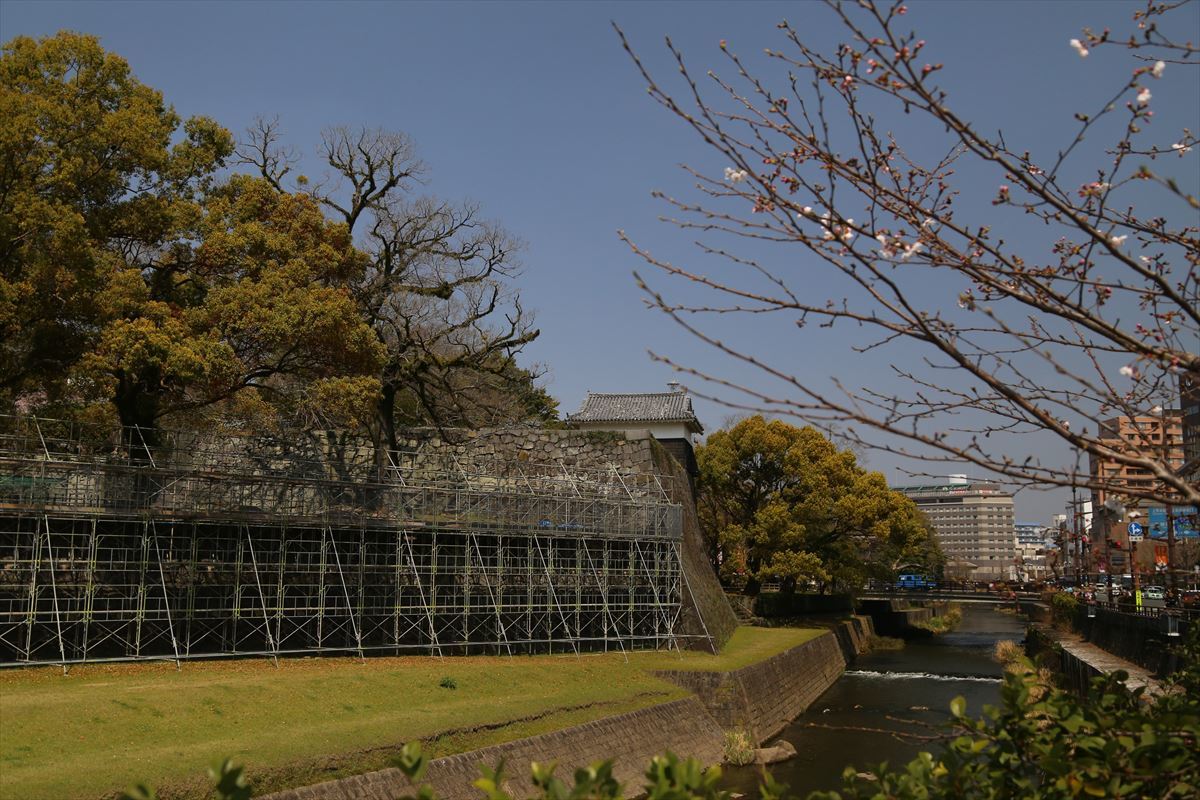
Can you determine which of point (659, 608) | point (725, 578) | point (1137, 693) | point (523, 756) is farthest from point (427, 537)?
point (725, 578)

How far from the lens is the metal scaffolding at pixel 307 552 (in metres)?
17.5

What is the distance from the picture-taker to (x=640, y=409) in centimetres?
3488

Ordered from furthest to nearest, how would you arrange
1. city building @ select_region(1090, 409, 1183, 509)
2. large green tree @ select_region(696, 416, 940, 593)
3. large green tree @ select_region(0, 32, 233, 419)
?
large green tree @ select_region(696, 416, 940, 593), large green tree @ select_region(0, 32, 233, 419), city building @ select_region(1090, 409, 1183, 509)

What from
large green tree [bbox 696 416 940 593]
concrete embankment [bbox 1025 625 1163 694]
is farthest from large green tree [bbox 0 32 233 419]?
large green tree [bbox 696 416 940 593]

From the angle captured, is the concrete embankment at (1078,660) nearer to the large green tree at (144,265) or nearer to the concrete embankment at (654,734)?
the concrete embankment at (654,734)

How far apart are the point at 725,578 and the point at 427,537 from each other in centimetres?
2276

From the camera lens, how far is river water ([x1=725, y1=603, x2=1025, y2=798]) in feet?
62.2

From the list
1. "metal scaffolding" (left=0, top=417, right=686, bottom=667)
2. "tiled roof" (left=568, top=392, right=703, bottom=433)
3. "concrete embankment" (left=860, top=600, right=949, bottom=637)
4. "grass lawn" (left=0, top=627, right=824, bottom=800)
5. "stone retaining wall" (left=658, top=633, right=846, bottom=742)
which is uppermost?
"tiled roof" (left=568, top=392, right=703, bottom=433)

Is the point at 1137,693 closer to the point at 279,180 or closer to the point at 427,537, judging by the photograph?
the point at 427,537

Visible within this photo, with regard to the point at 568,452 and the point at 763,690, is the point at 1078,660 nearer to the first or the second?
the point at 763,690

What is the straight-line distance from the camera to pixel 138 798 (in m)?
3.49

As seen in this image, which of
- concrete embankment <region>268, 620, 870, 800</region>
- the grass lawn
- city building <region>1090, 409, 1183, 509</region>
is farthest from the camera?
concrete embankment <region>268, 620, 870, 800</region>

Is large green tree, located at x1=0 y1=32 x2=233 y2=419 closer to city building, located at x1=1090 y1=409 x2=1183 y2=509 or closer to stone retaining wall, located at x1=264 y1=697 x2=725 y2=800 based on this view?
stone retaining wall, located at x1=264 y1=697 x2=725 y2=800

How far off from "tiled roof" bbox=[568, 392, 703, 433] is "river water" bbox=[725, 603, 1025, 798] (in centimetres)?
955
